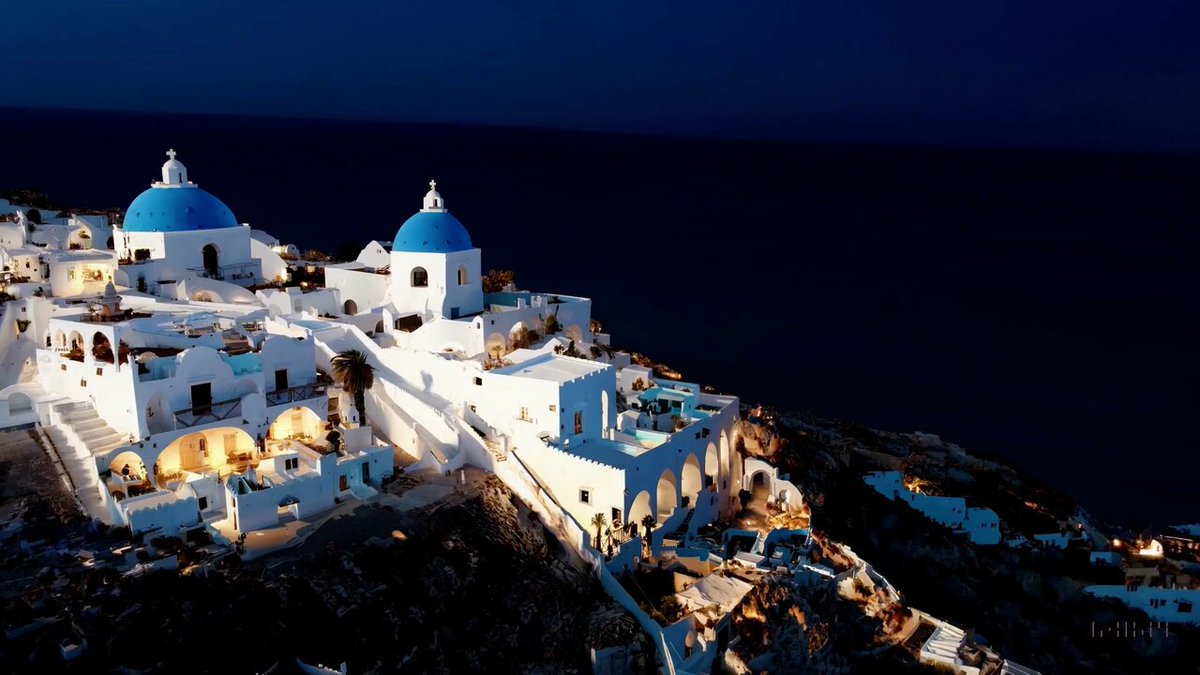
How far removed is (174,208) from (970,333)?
61.3 m

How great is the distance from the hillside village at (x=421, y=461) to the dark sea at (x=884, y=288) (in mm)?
18106

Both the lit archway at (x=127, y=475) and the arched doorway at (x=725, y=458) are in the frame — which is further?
the arched doorway at (x=725, y=458)

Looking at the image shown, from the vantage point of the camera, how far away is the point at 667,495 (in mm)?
34438

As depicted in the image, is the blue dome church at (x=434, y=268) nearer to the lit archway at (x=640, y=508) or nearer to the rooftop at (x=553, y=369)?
the rooftop at (x=553, y=369)

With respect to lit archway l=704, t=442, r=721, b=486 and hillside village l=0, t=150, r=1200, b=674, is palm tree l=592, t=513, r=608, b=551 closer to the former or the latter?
hillside village l=0, t=150, r=1200, b=674

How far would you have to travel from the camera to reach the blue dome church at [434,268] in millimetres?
41344

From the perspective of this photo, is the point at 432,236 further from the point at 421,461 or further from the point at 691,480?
the point at 691,480

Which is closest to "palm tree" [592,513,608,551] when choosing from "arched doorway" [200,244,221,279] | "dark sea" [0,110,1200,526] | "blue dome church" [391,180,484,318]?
"blue dome church" [391,180,484,318]

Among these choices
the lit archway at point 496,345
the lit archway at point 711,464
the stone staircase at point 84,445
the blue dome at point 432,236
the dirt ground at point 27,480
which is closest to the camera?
the dirt ground at point 27,480

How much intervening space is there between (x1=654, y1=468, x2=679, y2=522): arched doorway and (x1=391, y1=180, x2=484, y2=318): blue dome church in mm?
12826

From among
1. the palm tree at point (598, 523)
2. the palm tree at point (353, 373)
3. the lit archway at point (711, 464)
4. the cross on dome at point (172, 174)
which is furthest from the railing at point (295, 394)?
the cross on dome at point (172, 174)

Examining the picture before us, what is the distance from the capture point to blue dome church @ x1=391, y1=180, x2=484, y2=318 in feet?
136

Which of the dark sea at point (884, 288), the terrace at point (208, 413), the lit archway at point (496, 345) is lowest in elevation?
the dark sea at point (884, 288)

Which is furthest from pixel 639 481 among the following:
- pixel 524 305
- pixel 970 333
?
pixel 970 333
